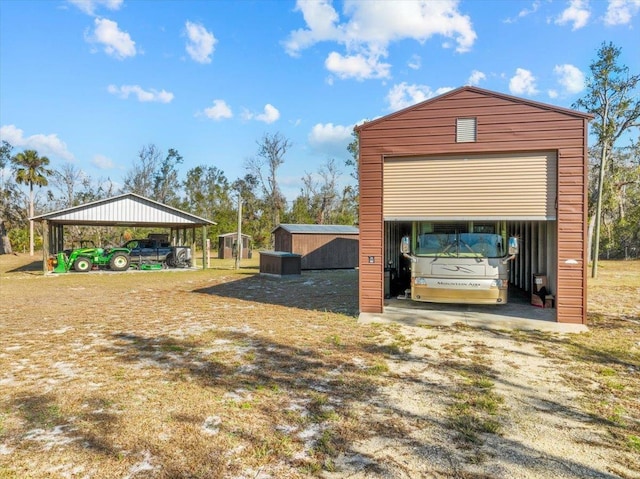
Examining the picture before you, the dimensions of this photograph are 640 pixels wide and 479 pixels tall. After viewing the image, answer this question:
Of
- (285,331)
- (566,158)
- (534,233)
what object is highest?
(566,158)

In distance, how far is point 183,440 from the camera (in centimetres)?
306

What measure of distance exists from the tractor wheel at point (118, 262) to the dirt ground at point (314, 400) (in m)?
12.0

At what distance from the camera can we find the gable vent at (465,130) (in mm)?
7457

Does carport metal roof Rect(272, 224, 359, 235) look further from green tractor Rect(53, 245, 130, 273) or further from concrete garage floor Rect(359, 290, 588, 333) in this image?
concrete garage floor Rect(359, 290, 588, 333)

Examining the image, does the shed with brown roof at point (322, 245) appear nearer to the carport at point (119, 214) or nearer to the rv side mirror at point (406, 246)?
the carport at point (119, 214)

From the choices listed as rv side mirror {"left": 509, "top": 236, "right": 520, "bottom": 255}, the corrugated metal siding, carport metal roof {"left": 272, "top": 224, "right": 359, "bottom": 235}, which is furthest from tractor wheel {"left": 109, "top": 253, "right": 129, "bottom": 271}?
rv side mirror {"left": 509, "top": 236, "right": 520, "bottom": 255}

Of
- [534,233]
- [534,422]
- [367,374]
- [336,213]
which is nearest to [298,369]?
[367,374]

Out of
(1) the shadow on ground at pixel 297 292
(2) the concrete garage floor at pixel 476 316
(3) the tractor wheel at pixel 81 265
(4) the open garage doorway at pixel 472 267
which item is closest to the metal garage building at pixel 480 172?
(2) the concrete garage floor at pixel 476 316

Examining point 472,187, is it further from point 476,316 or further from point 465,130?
point 476,316

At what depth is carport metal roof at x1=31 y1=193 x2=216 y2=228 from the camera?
1838 centimetres

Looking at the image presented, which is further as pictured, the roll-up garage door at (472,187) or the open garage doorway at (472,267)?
the open garage doorway at (472,267)

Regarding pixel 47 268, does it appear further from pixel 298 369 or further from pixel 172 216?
pixel 298 369

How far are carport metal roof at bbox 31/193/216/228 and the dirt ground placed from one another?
12.2 m

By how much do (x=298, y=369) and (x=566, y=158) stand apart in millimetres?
5809
